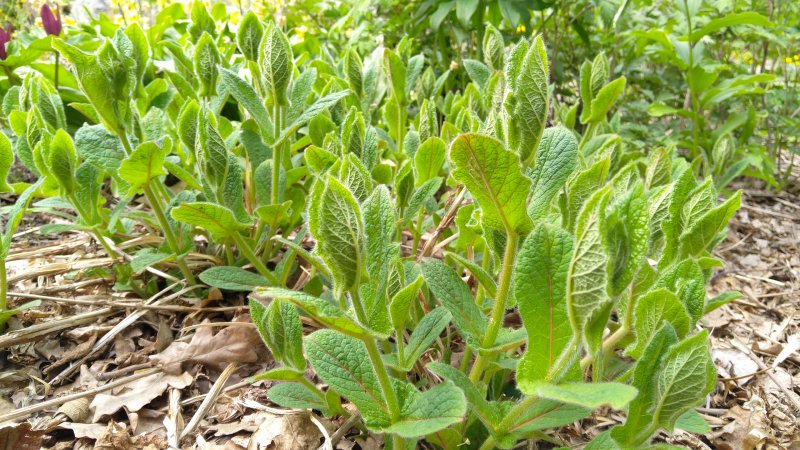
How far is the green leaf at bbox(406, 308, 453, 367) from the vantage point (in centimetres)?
126

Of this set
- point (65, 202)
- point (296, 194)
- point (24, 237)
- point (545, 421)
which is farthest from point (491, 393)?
point (24, 237)

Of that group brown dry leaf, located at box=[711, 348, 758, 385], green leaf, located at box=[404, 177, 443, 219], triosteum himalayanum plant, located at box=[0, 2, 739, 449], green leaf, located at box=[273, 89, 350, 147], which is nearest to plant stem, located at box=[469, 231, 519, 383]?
triosteum himalayanum plant, located at box=[0, 2, 739, 449]

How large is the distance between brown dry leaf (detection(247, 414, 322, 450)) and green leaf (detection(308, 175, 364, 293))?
2.12 feet

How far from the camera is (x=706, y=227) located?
1.23m

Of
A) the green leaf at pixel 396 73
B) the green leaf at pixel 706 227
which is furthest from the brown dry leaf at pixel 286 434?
the green leaf at pixel 396 73

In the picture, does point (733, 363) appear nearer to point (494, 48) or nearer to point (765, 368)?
point (765, 368)

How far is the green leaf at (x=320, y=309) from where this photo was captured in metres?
0.84

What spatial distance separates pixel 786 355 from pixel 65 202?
7.59ft

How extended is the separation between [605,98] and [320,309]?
55.8 inches

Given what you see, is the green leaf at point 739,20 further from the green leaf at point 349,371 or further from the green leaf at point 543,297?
the green leaf at point 349,371

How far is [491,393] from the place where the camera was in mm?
1486

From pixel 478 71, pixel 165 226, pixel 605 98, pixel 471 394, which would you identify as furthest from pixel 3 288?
pixel 605 98

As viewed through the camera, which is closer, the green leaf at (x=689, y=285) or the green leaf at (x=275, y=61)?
the green leaf at (x=689, y=285)

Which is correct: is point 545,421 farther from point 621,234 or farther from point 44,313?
point 44,313
